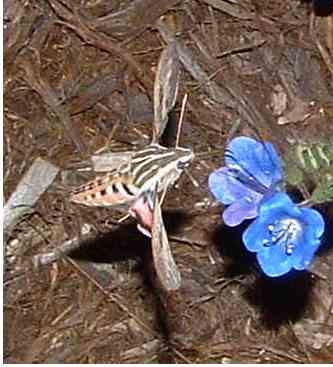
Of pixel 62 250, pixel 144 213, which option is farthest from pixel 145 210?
pixel 62 250

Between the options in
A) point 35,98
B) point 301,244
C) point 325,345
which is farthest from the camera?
point 35,98

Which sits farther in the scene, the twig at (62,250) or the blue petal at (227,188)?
the twig at (62,250)

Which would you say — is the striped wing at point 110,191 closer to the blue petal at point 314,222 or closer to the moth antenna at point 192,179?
the blue petal at point 314,222

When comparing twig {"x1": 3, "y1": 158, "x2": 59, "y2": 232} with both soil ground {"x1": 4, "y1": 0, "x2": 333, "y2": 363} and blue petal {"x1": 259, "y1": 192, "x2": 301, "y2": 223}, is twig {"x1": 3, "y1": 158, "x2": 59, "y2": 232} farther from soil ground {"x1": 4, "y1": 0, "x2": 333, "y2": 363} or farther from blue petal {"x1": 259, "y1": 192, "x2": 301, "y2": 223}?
blue petal {"x1": 259, "y1": 192, "x2": 301, "y2": 223}

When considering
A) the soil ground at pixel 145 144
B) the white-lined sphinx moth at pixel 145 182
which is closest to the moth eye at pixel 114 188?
the white-lined sphinx moth at pixel 145 182

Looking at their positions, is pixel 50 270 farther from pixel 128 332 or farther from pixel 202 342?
pixel 202 342

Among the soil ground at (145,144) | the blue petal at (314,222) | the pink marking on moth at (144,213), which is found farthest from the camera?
the soil ground at (145,144)

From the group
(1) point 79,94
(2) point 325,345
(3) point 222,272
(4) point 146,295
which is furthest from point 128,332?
(1) point 79,94

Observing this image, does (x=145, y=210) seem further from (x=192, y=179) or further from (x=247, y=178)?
(x=192, y=179)
